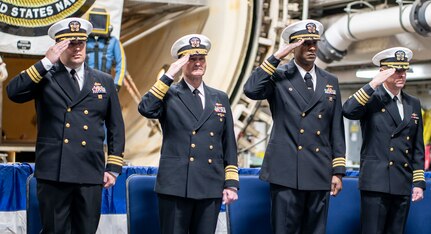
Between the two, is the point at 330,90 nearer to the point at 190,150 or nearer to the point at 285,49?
the point at 285,49

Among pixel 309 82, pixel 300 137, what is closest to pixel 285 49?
pixel 309 82

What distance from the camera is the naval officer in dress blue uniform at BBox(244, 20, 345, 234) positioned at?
5035 millimetres

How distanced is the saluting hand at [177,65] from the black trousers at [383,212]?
4.90ft

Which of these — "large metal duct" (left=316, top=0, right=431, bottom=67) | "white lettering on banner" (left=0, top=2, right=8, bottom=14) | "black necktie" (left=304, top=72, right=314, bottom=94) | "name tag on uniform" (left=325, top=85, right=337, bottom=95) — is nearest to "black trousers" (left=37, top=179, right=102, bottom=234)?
"black necktie" (left=304, top=72, right=314, bottom=94)

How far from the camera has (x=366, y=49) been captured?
38.6 feet

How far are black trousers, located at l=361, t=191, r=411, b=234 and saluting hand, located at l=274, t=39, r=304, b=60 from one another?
1102 mm

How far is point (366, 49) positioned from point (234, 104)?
128 inches

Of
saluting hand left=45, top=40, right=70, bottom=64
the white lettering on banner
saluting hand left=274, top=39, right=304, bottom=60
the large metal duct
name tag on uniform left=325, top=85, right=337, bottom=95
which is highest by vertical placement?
the large metal duct

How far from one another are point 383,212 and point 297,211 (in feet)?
2.40

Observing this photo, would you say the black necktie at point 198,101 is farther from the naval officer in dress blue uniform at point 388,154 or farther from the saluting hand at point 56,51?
the naval officer in dress blue uniform at point 388,154

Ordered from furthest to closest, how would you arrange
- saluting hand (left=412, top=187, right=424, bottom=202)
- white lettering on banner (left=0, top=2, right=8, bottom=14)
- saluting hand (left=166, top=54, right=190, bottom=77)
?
white lettering on banner (left=0, top=2, right=8, bottom=14), saluting hand (left=412, top=187, right=424, bottom=202), saluting hand (left=166, top=54, right=190, bottom=77)

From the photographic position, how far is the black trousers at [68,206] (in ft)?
15.0

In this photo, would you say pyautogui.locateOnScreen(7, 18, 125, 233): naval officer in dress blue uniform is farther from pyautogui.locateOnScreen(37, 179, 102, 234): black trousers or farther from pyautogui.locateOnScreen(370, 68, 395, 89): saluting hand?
pyautogui.locateOnScreen(370, 68, 395, 89): saluting hand

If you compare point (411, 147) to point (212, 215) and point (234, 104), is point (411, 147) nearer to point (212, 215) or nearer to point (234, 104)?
point (212, 215)
